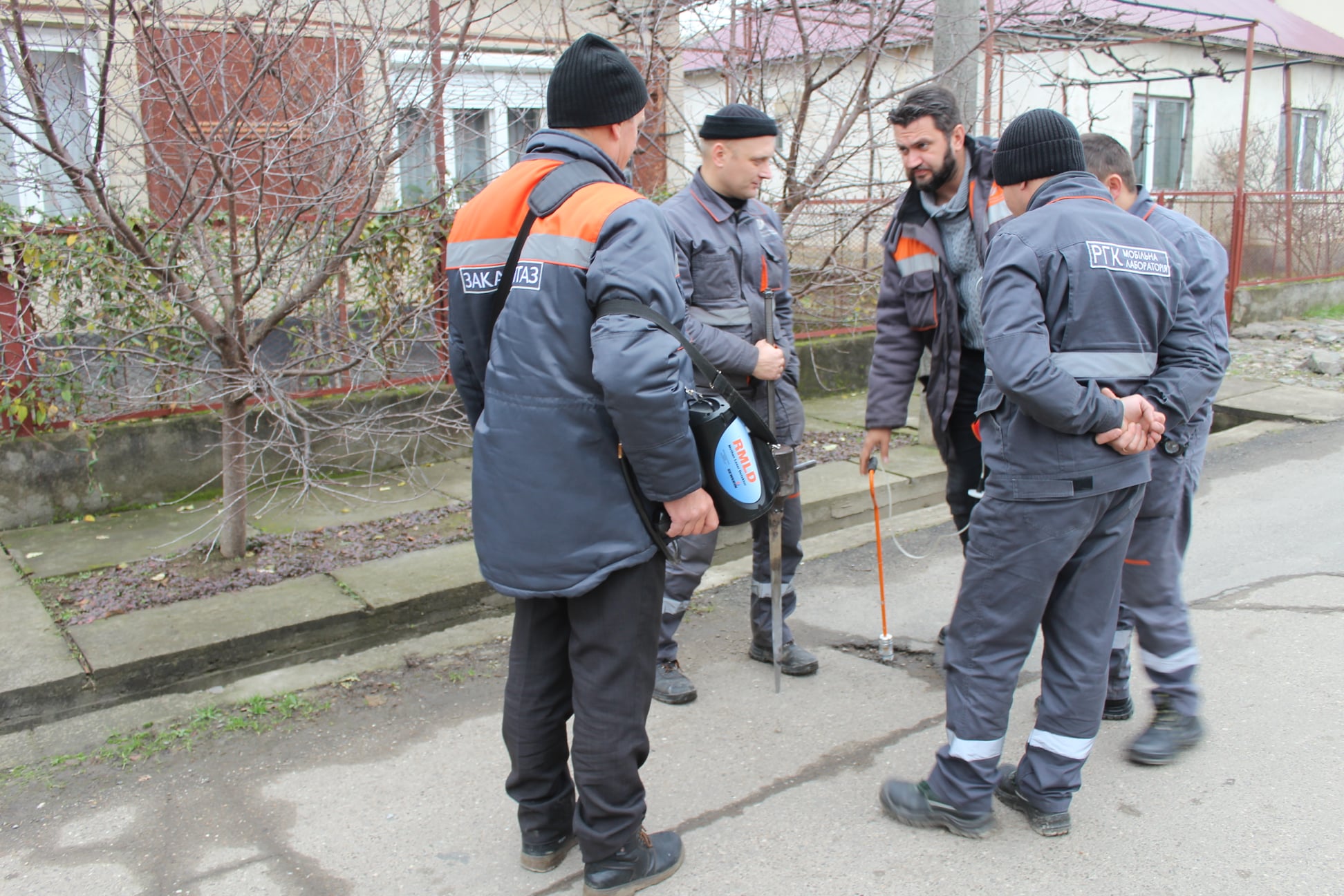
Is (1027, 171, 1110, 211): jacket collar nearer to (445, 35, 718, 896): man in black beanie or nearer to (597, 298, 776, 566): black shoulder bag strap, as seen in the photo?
(597, 298, 776, 566): black shoulder bag strap

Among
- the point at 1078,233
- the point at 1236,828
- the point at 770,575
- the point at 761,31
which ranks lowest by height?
the point at 1236,828

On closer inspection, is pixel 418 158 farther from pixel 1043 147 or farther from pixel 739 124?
pixel 1043 147

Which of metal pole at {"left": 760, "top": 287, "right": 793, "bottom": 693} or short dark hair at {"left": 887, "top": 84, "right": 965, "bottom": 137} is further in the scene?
metal pole at {"left": 760, "top": 287, "right": 793, "bottom": 693}

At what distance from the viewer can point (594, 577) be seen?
2541 mm

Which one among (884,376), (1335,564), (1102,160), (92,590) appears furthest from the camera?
(1335,564)

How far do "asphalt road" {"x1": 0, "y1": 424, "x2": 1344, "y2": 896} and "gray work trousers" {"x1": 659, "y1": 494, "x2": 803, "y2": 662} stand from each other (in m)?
0.19

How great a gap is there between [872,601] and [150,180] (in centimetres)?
373

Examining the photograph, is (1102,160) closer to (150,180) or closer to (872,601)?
(872,601)

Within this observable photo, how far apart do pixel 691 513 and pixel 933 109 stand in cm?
191

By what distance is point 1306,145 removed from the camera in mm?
19734

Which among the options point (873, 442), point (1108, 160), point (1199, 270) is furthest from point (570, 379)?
point (1199, 270)

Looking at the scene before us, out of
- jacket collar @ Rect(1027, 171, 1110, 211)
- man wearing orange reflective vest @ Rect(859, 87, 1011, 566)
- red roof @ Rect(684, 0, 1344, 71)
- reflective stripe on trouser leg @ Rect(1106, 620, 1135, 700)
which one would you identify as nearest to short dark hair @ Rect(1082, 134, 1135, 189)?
man wearing orange reflective vest @ Rect(859, 87, 1011, 566)

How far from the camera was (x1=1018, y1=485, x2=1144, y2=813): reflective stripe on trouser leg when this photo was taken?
2.94m

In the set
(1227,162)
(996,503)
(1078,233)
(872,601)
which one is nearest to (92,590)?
(872,601)
